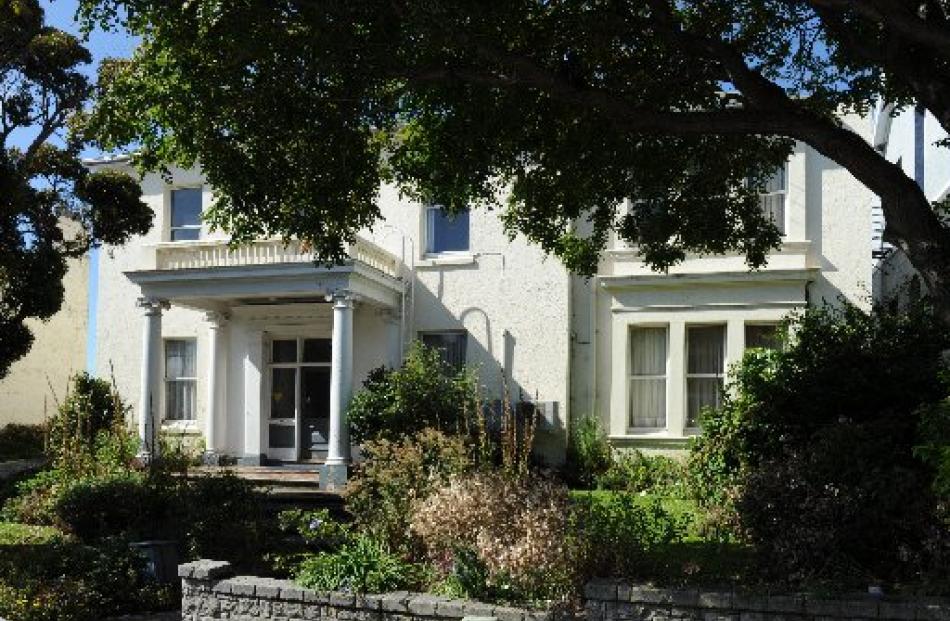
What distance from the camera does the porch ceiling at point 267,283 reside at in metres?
18.7

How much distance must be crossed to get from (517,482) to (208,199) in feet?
45.4

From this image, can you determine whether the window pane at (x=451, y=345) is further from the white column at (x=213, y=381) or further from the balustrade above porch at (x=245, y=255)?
the white column at (x=213, y=381)

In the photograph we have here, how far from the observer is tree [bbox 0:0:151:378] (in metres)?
14.2

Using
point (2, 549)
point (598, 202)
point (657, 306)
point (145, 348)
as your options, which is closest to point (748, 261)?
point (598, 202)

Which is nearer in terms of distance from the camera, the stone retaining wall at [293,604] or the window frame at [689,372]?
the stone retaining wall at [293,604]

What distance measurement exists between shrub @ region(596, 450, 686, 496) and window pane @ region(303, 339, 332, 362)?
633 centimetres

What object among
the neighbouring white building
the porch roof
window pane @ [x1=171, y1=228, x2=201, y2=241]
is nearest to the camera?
the neighbouring white building

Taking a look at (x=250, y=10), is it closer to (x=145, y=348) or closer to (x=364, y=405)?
(x=364, y=405)

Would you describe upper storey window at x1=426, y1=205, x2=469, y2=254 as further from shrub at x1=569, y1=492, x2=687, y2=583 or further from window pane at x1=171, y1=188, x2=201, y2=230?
shrub at x1=569, y1=492, x2=687, y2=583

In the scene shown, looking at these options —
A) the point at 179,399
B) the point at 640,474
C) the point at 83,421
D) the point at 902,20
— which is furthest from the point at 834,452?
the point at 179,399

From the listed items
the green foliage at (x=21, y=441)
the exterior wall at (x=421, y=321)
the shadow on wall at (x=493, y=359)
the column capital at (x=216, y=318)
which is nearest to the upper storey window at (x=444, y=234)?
the exterior wall at (x=421, y=321)

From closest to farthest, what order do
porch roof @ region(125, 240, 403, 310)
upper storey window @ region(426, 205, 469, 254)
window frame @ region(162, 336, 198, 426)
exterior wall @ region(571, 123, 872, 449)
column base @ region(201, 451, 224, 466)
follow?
exterior wall @ region(571, 123, 872, 449)
porch roof @ region(125, 240, 403, 310)
upper storey window @ region(426, 205, 469, 254)
column base @ region(201, 451, 224, 466)
window frame @ region(162, 336, 198, 426)

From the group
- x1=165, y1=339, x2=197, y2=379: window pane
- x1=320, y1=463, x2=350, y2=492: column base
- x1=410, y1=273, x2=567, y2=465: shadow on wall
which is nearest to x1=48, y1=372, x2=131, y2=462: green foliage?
x1=165, y1=339, x2=197, y2=379: window pane

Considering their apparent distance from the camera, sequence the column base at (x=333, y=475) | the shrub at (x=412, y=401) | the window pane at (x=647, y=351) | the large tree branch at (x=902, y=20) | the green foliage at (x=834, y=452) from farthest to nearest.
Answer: the window pane at (x=647, y=351), the column base at (x=333, y=475), the shrub at (x=412, y=401), the green foliage at (x=834, y=452), the large tree branch at (x=902, y=20)
